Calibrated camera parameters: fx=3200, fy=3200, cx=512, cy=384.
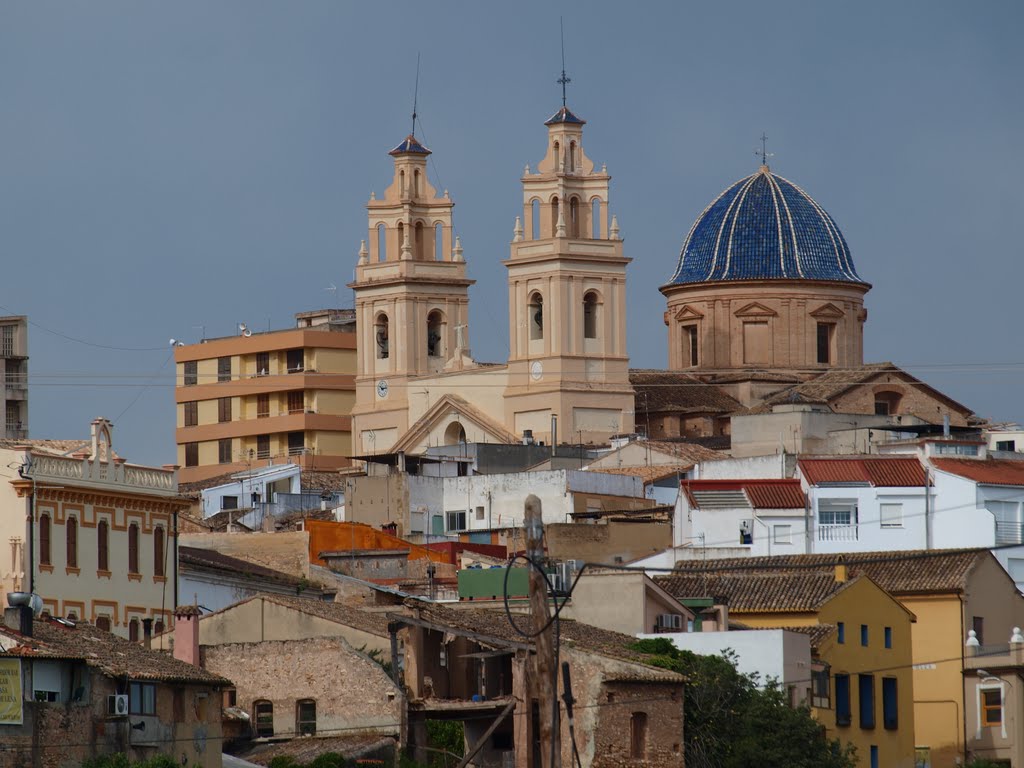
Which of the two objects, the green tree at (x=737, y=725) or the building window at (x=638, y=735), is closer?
the building window at (x=638, y=735)

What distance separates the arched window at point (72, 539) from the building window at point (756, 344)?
67.7 m

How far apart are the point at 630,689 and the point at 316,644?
5.40 m

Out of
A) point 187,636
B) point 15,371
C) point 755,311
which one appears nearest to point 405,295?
point 755,311

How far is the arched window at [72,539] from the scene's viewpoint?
61.5 meters

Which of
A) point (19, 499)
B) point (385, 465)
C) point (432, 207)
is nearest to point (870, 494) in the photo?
point (19, 499)

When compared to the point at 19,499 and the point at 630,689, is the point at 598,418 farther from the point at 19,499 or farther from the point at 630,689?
the point at 630,689

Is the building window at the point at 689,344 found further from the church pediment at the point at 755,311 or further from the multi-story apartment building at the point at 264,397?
the multi-story apartment building at the point at 264,397

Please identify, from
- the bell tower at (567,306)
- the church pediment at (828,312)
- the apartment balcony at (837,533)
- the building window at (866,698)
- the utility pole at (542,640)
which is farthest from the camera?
the church pediment at (828,312)

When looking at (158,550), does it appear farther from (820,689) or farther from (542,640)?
(542,640)

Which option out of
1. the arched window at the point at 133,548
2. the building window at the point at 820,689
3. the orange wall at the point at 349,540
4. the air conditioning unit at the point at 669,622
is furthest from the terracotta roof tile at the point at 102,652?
the orange wall at the point at 349,540

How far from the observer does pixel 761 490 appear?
253ft

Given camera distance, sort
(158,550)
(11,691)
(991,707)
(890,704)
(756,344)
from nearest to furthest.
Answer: (11,691), (890,704), (991,707), (158,550), (756,344)

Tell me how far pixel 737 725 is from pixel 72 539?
1510 cm

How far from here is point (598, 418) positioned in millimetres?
114000
